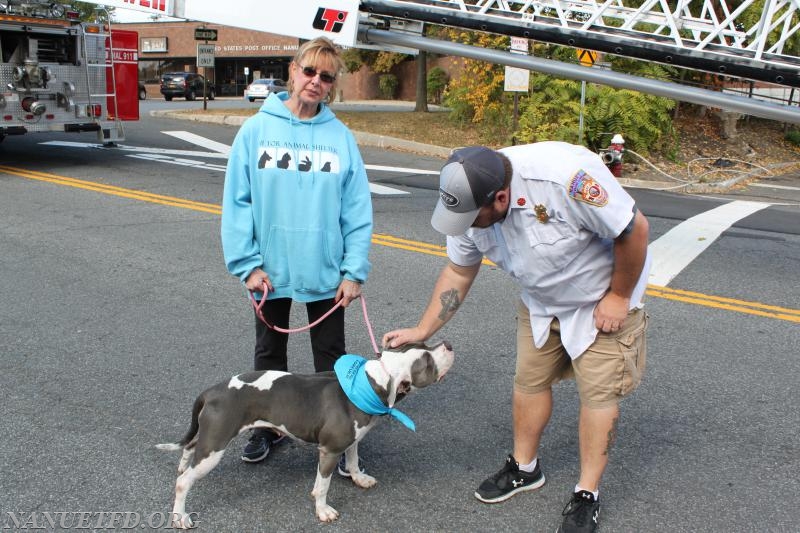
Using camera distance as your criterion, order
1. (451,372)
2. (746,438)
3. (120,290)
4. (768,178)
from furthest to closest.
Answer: (768,178) < (120,290) < (451,372) < (746,438)

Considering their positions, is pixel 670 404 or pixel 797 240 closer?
pixel 670 404

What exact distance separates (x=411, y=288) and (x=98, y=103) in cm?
912

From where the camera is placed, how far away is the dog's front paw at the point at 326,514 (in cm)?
311

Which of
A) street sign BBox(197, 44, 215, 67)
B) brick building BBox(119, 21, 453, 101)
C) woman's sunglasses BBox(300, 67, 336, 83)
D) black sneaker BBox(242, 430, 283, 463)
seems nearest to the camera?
woman's sunglasses BBox(300, 67, 336, 83)

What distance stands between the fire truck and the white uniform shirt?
11177 mm

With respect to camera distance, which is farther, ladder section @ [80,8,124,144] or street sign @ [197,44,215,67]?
street sign @ [197,44,215,67]

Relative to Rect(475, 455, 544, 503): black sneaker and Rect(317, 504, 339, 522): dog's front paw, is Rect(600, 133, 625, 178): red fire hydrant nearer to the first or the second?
Rect(475, 455, 544, 503): black sneaker

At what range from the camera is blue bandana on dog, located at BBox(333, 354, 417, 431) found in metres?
2.94

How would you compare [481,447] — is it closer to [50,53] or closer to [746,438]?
[746,438]

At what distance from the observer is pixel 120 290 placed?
6.12 meters

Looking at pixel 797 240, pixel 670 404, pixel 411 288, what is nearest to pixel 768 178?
pixel 797 240

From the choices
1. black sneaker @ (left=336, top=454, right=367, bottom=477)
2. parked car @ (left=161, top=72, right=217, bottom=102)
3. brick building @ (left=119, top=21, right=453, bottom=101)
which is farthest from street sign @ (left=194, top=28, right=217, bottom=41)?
black sneaker @ (left=336, top=454, right=367, bottom=477)

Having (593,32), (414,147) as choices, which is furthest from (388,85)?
(593,32)

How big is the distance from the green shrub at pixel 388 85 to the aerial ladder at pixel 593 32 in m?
29.6
